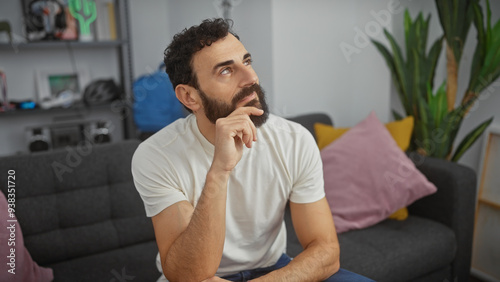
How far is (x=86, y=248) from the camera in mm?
1530

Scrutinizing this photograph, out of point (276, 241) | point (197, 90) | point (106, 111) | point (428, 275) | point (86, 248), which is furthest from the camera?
point (106, 111)

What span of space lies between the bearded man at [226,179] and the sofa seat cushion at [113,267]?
35cm

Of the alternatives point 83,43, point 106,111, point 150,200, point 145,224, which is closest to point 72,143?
point 106,111

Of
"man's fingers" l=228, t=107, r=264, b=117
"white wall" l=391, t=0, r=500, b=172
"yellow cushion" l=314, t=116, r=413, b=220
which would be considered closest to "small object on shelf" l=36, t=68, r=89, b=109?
"yellow cushion" l=314, t=116, r=413, b=220

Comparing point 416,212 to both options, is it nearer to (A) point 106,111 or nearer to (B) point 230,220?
(B) point 230,220

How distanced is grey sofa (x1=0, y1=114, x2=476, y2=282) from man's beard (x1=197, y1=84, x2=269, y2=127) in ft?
2.18

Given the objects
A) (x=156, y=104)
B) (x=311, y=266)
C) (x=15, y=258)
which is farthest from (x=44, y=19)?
(x=311, y=266)

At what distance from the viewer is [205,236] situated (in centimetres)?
100

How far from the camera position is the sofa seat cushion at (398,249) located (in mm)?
1546

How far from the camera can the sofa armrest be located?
5.77 feet

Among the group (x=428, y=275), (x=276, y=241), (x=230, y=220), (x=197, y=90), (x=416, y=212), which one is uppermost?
(x=197, y=90)

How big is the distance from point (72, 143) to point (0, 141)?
495mm

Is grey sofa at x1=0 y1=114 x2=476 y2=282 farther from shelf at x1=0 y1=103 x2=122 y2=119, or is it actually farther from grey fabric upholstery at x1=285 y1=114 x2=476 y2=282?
shelf at x1=0 y1=103 x2=122 y2=119

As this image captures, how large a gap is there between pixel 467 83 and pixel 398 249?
1.15m
